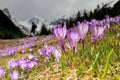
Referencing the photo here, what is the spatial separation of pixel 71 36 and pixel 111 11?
74.0 meters

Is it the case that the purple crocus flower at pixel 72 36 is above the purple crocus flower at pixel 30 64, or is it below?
above

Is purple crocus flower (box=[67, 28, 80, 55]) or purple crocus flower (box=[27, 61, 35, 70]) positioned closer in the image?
purple crocus flower (box=[67, 28, 80, 55])

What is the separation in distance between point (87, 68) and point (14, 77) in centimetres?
74

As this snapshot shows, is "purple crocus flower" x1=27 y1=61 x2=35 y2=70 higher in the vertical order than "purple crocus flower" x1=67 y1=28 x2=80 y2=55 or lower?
lower

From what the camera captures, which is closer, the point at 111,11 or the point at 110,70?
the point at 110,70

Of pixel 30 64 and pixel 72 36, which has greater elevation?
pixel 72 36

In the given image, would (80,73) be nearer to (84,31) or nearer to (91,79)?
(91,79)

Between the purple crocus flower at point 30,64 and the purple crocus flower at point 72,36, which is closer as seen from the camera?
the purple crocus flower at point 72,36

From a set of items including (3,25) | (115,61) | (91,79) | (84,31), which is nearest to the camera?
(84,31)

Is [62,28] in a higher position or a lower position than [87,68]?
higher

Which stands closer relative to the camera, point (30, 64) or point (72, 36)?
point (72, 36)

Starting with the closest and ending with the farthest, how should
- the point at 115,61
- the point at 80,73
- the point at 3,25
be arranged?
the point at 80,73 < the point at 115,61 < the point at 3,25

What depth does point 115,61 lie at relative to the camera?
11.2 ft

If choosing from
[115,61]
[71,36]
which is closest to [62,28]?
[71,36]
